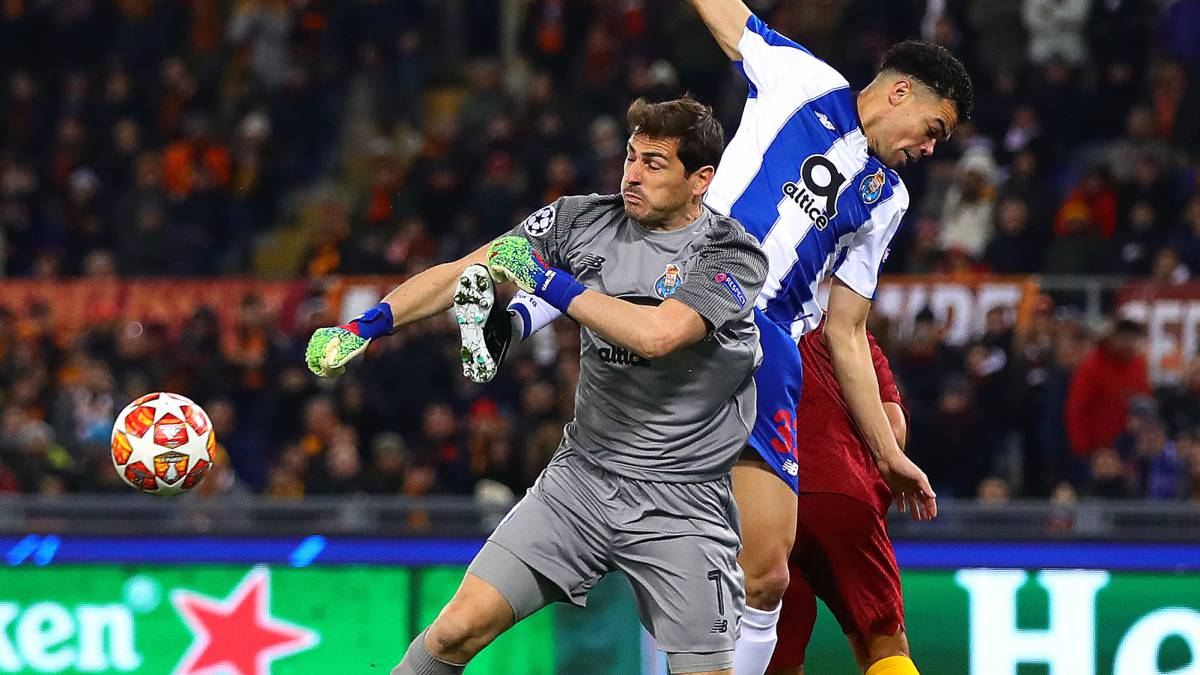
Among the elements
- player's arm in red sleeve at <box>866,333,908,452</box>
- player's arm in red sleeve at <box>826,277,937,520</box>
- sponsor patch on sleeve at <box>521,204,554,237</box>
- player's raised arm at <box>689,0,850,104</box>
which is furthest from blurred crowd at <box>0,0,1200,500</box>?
sponsor patch on sleeve at <box>521,204,554,237</box>

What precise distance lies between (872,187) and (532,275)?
1.35 metres

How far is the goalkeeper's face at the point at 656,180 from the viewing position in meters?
5.01

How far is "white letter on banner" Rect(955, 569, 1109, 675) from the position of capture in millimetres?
7000

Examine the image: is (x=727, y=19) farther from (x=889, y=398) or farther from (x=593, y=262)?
(x=889, y=398)

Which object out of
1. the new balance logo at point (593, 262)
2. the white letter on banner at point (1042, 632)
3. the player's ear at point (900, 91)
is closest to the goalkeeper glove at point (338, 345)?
the new balance logo at point (593, 262)

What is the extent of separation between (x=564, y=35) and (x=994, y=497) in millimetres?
7007

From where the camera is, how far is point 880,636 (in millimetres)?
5961

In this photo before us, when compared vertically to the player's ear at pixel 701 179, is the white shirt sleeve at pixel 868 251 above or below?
below

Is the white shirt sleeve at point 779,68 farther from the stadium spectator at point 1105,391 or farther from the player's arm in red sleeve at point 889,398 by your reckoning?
the stadium spectator at point 1105,391

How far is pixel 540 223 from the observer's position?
521cm

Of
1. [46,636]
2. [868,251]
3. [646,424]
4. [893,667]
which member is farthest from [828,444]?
[46,636]

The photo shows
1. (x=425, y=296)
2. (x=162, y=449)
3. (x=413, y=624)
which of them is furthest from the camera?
(x=413, y=624)

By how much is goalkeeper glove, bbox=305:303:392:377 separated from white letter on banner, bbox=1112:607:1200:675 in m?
3.40

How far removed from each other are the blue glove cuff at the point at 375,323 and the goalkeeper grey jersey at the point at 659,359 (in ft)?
1.49
